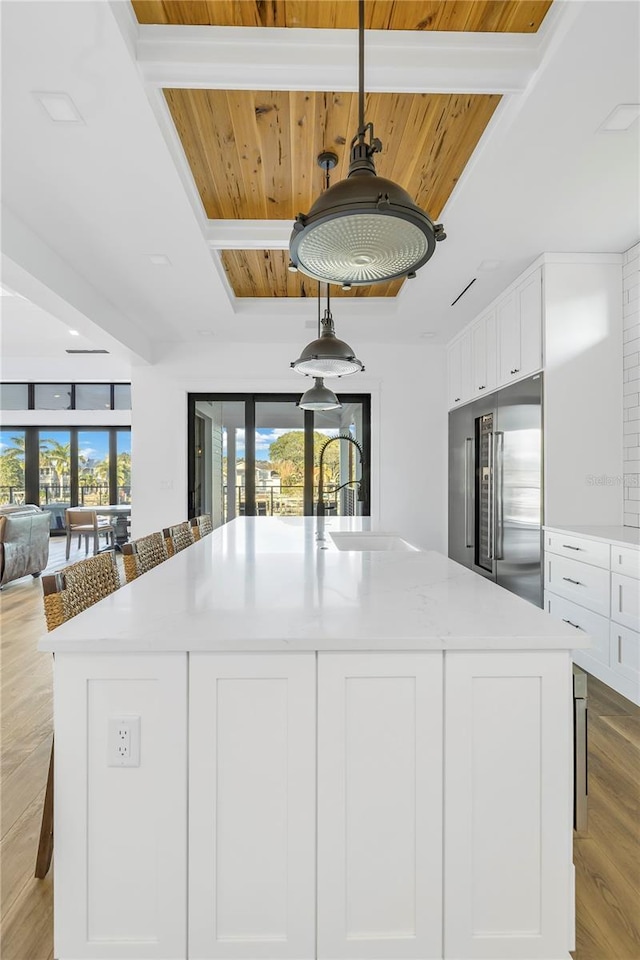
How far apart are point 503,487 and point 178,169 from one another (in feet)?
9.90

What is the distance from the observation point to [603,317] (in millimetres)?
3396

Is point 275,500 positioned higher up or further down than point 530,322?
further down

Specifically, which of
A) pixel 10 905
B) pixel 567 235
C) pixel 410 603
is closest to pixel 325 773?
pixel 410 603

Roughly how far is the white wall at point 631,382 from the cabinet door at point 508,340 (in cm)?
69

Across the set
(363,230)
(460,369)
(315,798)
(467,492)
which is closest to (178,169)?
(363,230)

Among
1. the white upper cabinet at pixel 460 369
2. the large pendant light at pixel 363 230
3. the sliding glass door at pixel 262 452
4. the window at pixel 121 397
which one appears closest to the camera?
the large pendant light at pixel 363 230

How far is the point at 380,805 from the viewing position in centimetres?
117

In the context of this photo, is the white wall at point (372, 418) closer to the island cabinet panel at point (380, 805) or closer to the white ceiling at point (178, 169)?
the white ceiling at point (178, 169)

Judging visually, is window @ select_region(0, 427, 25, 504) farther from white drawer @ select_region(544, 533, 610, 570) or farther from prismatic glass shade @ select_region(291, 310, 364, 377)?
white drawer @ select_region(544, 533, 610, 570)

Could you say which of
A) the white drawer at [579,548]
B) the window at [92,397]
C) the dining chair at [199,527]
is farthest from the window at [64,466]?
the white drawer at [579,548]

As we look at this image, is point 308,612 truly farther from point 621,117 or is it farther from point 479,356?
point 479,356

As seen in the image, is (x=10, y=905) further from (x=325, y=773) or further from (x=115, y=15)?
(x=115, y=15)

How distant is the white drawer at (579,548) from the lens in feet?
9.30

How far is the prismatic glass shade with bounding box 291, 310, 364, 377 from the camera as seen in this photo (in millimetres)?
2643
